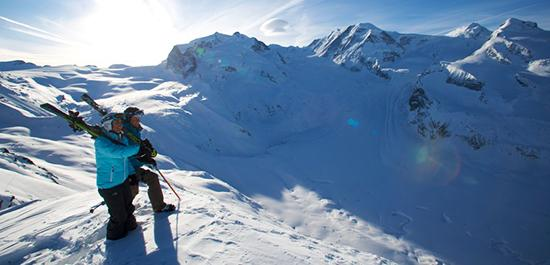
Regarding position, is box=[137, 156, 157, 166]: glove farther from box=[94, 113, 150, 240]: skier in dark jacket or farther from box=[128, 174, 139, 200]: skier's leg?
box=[94, 113, 150, 240]: skier in dark jacket

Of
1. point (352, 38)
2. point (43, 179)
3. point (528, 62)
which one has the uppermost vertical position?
point (352, 38)

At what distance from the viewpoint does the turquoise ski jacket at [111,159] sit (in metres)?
5.06

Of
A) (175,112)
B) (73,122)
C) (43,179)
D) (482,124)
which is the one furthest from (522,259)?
(175,112)

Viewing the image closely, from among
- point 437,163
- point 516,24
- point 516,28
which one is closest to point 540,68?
point 437,163

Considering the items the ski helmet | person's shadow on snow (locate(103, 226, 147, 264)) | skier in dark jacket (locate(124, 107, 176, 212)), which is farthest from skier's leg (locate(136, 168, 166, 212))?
the ski helmet

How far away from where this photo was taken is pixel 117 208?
5.45m

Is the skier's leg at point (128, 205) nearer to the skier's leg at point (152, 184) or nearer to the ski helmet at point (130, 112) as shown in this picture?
the skier's leg at point (152, 184)

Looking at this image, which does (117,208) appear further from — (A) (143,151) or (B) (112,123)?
(B) (112,123)

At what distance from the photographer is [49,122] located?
24.1 metres

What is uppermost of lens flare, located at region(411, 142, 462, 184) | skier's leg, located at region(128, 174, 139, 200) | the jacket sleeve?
lens flare, located at region(411, 142, 462, 184)

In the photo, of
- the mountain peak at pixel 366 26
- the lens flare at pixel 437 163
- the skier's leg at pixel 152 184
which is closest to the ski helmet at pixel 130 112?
the skier's leg at pixel 152 184

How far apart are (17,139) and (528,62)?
6068 centimetres

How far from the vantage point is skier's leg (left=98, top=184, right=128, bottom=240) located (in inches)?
213

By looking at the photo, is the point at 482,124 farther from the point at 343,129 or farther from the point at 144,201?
the point at 144,201
